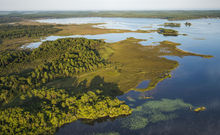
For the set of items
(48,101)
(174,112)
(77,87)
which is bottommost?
(174,112)

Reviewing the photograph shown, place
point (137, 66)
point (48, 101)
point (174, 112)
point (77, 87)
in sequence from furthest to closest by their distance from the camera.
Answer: point (137, 66) < point (77, 87) < point (48, 101) < point (174, 112)

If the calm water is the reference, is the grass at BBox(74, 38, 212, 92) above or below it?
above

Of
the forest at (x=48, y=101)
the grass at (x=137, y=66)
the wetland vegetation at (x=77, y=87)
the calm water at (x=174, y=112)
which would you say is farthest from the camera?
the grass at (x=137, y=66)

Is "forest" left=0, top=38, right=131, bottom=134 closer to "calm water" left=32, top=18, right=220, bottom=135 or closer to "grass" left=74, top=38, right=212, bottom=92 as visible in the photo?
"calm water" left=32, top=18, right=220, bottom=135

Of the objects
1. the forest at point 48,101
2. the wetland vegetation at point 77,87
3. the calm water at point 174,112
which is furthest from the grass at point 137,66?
the forest at point 48,101

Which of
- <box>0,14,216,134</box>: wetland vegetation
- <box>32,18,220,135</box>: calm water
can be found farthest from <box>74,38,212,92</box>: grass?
<box>32,18,220,135</box>: calm water

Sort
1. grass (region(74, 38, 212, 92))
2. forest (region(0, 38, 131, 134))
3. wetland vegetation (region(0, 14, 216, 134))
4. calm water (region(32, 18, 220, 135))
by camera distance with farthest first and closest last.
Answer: grass (region(74, 38, 212, 92)), wetland vegetation (region(0, 14, 216, 134)), calm water (region(32, 18, 220, 135)), forest (region(0, 38, 131, 134))

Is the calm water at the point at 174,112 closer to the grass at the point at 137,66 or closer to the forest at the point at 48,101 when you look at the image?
the forest at the point at 48,101

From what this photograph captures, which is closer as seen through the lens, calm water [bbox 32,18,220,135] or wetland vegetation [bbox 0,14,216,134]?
calm water [bbox 32,18,220,135]

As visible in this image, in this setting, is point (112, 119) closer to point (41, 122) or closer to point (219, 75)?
point (41, 122)

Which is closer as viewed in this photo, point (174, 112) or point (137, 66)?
point (174, 112)

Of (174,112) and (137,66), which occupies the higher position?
(137,66)

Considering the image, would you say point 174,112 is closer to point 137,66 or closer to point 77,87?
point 77,87

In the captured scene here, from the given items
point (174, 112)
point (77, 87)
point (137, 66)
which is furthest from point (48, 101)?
point (137, 66)
